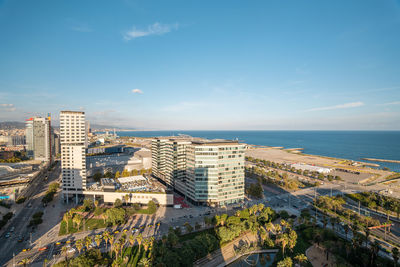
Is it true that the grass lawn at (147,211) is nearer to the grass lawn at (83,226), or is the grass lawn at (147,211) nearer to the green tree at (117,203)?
the green tree at (117,203)

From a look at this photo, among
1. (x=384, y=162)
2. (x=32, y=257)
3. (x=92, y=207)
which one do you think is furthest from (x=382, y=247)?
(x=384, y=162)

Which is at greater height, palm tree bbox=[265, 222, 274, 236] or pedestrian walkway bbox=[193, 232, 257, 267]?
palm tree bbox=[265, 222, 274, 236]

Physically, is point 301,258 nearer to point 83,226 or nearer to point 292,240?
point 292,240

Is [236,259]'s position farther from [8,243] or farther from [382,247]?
[8,243]

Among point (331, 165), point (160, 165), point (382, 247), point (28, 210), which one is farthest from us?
point (331, 165)

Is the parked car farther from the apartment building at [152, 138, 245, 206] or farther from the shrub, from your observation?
the shrub

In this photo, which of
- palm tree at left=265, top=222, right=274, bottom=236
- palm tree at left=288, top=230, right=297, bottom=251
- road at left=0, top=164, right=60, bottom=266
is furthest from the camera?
palm tree at left=265, top=222, right=274, bottom=236

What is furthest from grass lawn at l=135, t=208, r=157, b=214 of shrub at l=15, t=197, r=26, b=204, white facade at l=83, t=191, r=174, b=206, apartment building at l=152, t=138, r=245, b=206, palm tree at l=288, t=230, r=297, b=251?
shrub at l=15, t=197, r=26, b=204
